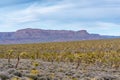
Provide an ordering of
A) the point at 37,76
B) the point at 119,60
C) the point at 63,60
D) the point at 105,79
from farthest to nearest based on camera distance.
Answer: the point at 63,60, the point at 119,60, the point at 105,79, the point at 37,76

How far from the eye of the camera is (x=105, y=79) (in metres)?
16.7

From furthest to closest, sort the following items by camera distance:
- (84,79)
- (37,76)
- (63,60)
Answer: (63,60)
(84,79)
(37,76)

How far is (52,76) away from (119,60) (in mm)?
13432

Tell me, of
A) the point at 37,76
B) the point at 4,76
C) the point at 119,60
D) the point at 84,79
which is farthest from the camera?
the point at 119,60

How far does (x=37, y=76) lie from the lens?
14.3 m

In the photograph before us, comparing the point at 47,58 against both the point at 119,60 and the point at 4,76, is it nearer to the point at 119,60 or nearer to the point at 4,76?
the point at 119,60

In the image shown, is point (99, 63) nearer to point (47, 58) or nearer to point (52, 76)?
point (47, 58)

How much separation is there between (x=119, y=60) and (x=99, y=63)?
1.70m

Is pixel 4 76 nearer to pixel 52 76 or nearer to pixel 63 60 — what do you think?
pixel 52 76

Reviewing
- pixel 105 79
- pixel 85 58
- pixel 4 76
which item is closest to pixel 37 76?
pixel 4 76

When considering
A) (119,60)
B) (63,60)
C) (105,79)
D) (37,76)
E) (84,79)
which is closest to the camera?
(37,76)

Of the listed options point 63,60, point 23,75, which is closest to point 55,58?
point 63,60

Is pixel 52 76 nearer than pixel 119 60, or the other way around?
pixel 52 76

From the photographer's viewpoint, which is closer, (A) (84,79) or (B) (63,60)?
(A) (84,79)
